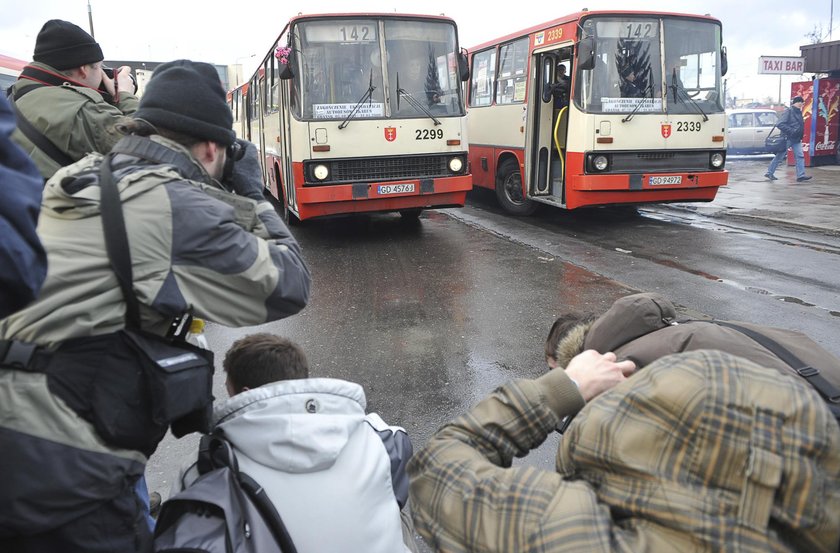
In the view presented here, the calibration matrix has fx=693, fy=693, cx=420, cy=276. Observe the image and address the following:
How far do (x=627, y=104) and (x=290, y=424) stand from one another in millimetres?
8943

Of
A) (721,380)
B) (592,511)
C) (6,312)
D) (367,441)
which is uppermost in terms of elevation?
(6,312)

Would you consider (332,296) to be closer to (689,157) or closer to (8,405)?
(8,405)

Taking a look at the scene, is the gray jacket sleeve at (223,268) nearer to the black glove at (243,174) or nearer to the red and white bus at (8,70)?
the black glove at (243,174)

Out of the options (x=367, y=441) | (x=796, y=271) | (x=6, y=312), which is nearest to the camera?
(x=6, y=312)

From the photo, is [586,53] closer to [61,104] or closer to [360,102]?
[360,102]

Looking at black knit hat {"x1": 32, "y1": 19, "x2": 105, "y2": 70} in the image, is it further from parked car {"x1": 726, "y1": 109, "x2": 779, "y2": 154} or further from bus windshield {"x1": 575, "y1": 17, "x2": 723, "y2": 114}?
parked car {"x1": 726, "y1": 109, "x2": 779, "y2": 154}

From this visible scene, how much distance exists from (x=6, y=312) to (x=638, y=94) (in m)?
9.80

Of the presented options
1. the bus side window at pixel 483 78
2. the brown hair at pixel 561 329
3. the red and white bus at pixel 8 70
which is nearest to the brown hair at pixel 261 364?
the brown hair at pixel 561 329

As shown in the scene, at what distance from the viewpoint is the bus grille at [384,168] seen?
9070 mm

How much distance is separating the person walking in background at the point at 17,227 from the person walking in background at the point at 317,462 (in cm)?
92

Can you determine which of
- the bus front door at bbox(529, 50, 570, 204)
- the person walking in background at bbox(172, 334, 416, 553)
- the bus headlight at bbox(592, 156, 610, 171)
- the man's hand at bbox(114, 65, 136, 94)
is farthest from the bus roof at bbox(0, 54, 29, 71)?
the person walking in background at bbox(172, 334, 416, 553)

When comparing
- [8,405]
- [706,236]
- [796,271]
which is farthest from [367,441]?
[706,236]

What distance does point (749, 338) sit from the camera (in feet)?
5.78

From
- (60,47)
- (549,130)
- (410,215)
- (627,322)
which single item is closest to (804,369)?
(627,322)
